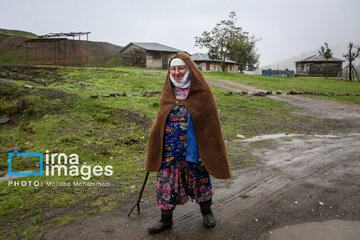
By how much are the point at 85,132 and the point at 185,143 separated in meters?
4.65

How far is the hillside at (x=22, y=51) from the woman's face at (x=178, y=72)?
3114cm

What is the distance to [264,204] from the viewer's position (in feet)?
12.5

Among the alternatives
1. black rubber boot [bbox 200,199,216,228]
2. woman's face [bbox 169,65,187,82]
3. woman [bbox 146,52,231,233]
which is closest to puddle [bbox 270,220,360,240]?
black rubber boot [bbox 200,199,216,228]

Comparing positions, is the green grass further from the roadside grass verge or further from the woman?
the woman

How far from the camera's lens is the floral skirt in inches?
126

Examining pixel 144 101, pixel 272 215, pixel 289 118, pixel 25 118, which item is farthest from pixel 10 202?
pixel 289 118

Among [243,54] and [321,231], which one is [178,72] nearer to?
[321,231]

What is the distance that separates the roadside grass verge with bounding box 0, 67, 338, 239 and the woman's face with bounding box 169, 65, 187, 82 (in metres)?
2.03

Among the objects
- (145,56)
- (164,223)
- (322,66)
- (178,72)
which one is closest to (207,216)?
(164,223)

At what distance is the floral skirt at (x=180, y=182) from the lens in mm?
3203

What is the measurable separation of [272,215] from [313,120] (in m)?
8.67

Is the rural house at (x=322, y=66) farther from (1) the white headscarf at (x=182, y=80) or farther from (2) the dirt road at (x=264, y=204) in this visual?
(1) the white headscarf at (x=182, y=80)

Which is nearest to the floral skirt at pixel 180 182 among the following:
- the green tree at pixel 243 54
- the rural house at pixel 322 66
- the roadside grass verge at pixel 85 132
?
the roadside grass verge at pixel 85 132

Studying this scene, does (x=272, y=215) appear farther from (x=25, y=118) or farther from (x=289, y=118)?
(x=289, y=118)
